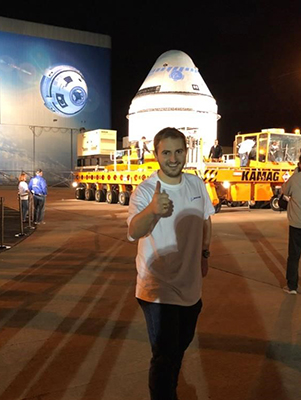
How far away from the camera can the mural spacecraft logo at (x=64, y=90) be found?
140 ft

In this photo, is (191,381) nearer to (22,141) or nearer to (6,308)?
(6,308)

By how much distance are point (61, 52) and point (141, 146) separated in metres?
28.0

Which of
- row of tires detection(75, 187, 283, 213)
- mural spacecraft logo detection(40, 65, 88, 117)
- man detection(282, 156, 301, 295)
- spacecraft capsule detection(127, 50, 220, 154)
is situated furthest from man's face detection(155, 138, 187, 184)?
mural spacecraft logo detection(40, 65, 88, 117)

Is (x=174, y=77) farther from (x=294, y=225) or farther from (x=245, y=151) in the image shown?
(x=294, y=225)

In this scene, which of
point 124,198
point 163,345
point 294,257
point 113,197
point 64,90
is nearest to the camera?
point 163,345

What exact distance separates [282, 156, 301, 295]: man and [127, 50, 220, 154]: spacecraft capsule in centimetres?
1371

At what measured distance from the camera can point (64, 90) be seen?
44000 millimetres

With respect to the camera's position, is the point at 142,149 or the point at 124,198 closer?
the point at 142,149

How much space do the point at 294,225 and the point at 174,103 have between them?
49.3 ft

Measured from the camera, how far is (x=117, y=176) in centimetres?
2075

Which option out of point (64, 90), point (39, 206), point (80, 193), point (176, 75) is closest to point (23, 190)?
point (39, 206)

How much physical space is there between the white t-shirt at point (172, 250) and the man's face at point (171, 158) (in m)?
0.06

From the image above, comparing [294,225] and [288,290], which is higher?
[294,225]

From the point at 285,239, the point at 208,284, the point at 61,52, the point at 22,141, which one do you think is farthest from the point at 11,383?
the point at 61,52
